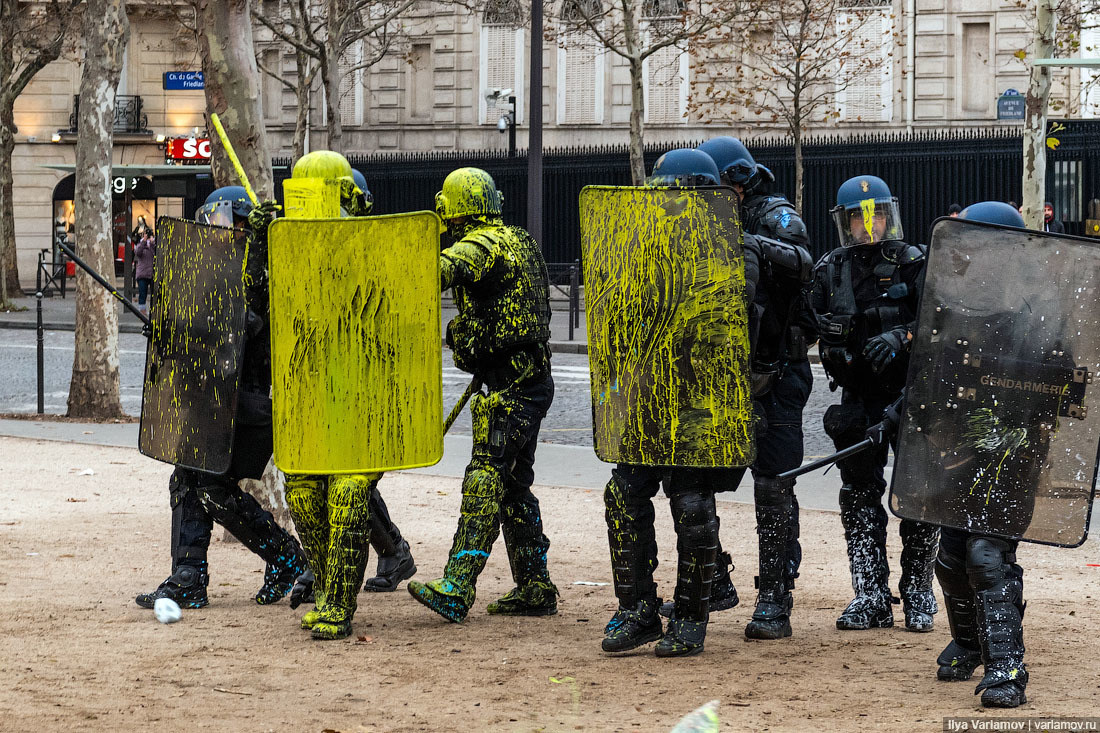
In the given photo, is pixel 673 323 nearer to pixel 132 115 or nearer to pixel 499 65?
pixel 499 65

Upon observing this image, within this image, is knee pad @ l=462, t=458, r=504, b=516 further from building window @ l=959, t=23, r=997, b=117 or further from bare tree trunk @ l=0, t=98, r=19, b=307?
building window @ l=959, t=23, r=997, b=117

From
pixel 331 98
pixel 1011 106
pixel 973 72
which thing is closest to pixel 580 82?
pixel 331 98

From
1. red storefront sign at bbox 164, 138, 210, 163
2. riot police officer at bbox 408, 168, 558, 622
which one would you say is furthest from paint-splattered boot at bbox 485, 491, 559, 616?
red storefront sign at bbox 164, 138, 210, 163

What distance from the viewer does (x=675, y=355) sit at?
16.1 feet

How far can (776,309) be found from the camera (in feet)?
17.3

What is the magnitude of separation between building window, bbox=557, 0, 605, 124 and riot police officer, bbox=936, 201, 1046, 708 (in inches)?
1113

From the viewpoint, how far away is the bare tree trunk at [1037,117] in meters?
12.0

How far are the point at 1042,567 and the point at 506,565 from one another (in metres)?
2.37

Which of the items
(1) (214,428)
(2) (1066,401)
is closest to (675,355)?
(2) (1066,401)

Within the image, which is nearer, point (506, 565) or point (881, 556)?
point (881, 556)

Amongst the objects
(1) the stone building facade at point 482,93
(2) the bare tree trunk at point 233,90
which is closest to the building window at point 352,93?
(1) the stone building facade at point 482,93

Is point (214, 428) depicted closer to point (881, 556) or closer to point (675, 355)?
point (675, 355)

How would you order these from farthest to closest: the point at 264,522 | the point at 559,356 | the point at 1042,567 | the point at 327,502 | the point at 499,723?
the point at 559,356
the point at 1042,567
the point at 264,522
the point at 327,502
the point at 499,723

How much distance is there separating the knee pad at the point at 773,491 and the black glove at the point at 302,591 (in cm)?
168
